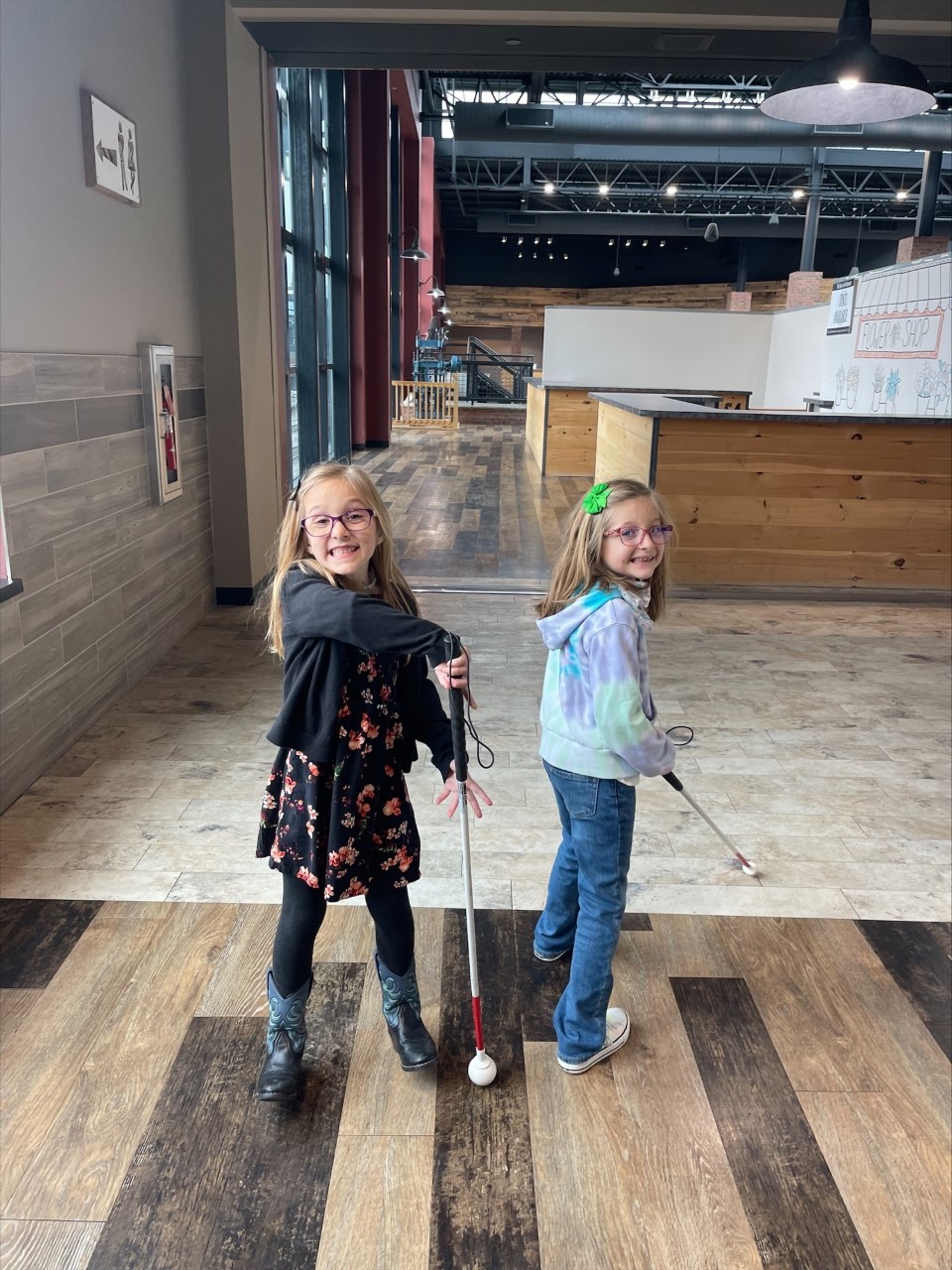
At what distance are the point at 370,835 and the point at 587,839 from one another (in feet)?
1.23

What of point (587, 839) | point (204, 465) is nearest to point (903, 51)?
point (204, 465)

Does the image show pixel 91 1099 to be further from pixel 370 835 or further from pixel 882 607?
pixel 882 607

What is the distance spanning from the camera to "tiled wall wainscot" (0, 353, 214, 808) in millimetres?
2539

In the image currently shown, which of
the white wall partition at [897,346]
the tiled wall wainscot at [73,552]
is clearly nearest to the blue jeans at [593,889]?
the tiled wall wainscot at [73,552]

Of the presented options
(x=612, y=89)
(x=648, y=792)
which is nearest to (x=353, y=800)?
(x=648, y=792)

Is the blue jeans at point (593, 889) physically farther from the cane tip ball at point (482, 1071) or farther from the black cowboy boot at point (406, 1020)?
the black cowboy boot at point (406, 1020)

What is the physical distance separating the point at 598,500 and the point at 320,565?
0.48 meters

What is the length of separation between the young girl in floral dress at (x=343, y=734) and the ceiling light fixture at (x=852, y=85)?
2941mm

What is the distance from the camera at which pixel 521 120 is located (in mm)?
11820

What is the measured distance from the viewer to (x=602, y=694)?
1.47 m

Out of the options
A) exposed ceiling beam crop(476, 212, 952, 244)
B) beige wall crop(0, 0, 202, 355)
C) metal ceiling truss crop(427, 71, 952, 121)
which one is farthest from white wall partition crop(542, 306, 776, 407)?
exposed ceiling beam crop(476, 212, 952, 244)

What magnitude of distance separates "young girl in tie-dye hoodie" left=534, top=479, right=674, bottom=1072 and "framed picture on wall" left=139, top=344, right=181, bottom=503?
241 centimetres

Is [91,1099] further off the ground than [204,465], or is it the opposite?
[204,465]

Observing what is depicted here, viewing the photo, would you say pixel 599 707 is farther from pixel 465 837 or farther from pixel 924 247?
pixel 924 247
